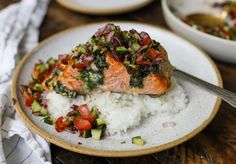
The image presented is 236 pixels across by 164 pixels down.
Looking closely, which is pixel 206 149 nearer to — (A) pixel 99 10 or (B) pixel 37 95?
(B) pixel 37 95

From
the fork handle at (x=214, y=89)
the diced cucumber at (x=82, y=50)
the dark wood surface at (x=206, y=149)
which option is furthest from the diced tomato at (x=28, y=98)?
the fork handle at (x=214, y=89)

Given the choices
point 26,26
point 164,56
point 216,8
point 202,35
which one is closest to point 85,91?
point 164,56

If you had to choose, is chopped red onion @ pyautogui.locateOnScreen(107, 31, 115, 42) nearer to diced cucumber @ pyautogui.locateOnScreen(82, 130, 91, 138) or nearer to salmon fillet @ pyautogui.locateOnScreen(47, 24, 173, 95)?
salmon fillet @ pyautogui.locateOnScreen(47, 24, 173, 95)

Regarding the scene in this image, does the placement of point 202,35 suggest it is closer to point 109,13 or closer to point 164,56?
point 164,56

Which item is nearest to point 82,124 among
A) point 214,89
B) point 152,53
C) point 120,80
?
point 120,80

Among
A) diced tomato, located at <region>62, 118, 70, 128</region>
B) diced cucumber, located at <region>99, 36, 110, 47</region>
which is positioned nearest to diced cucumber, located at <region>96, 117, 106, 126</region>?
diced tomato, located at <region>62, 118, 70, 128</region>

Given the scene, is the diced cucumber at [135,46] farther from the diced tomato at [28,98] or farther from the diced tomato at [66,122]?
the diced tomato at [28,98]
